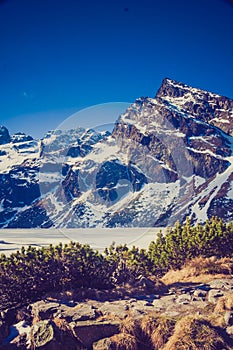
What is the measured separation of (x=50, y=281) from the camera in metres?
15.2

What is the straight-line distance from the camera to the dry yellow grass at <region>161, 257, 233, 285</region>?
16.6 metres

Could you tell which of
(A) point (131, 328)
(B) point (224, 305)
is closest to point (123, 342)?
(A) point (131, 328)

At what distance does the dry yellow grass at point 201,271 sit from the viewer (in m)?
16.6

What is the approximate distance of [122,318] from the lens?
38.3 feet

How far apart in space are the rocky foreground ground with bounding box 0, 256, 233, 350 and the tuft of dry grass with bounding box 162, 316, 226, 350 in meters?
0.03

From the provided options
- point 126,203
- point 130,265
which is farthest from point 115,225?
point 130,265

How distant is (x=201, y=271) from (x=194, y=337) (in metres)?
7.07

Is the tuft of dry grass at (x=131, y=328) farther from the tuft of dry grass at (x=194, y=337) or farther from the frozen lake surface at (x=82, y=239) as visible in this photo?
the frozen lake surface at (x=82, y=239)

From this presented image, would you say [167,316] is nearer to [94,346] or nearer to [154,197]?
[94,346]

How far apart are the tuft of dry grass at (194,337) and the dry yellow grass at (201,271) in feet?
18.9

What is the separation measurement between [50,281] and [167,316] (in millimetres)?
5663

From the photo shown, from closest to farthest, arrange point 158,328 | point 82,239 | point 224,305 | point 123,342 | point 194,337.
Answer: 1. point 194,337
2. point 123,342
3. point 158,328
4. point 224,305
5. point 82,239

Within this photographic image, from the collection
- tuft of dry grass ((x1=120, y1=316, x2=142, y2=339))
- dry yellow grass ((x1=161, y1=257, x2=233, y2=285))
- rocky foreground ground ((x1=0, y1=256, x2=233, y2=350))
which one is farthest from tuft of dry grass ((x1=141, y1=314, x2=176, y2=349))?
dry yellow grass ((x1=161, y1=257, x2=233, y2=285))

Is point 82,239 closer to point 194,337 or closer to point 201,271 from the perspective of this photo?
point 201,271
